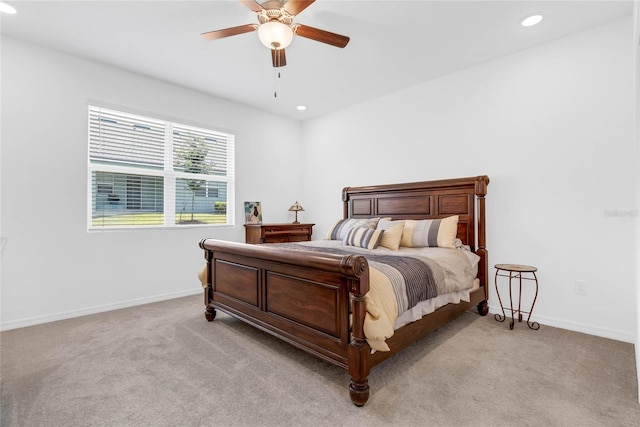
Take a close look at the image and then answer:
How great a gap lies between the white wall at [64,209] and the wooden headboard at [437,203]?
253 cm

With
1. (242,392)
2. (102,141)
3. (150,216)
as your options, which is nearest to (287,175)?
(150,216)

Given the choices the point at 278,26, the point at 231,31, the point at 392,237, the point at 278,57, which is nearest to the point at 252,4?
the point at 278,26

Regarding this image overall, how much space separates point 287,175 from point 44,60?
3306mm

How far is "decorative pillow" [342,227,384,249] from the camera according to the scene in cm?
315

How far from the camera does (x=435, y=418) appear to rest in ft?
5.17

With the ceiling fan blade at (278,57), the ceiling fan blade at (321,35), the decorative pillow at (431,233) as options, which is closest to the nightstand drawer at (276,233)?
the decorative pillow at (431,233)

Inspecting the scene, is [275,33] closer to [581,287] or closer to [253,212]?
[253,212]

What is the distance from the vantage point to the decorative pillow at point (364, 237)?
315 cm

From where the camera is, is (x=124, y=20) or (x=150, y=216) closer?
(x=124, y=20)

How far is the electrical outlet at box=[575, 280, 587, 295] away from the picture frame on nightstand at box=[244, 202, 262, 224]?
13.1 ft

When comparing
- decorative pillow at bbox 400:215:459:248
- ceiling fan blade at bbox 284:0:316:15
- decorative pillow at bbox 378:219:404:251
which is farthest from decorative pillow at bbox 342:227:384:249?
ceiling fan blade at bbox 284:0:316:15

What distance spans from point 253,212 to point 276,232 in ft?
1.92

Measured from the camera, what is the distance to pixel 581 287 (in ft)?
9.07

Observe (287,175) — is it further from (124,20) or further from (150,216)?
(124,20)
